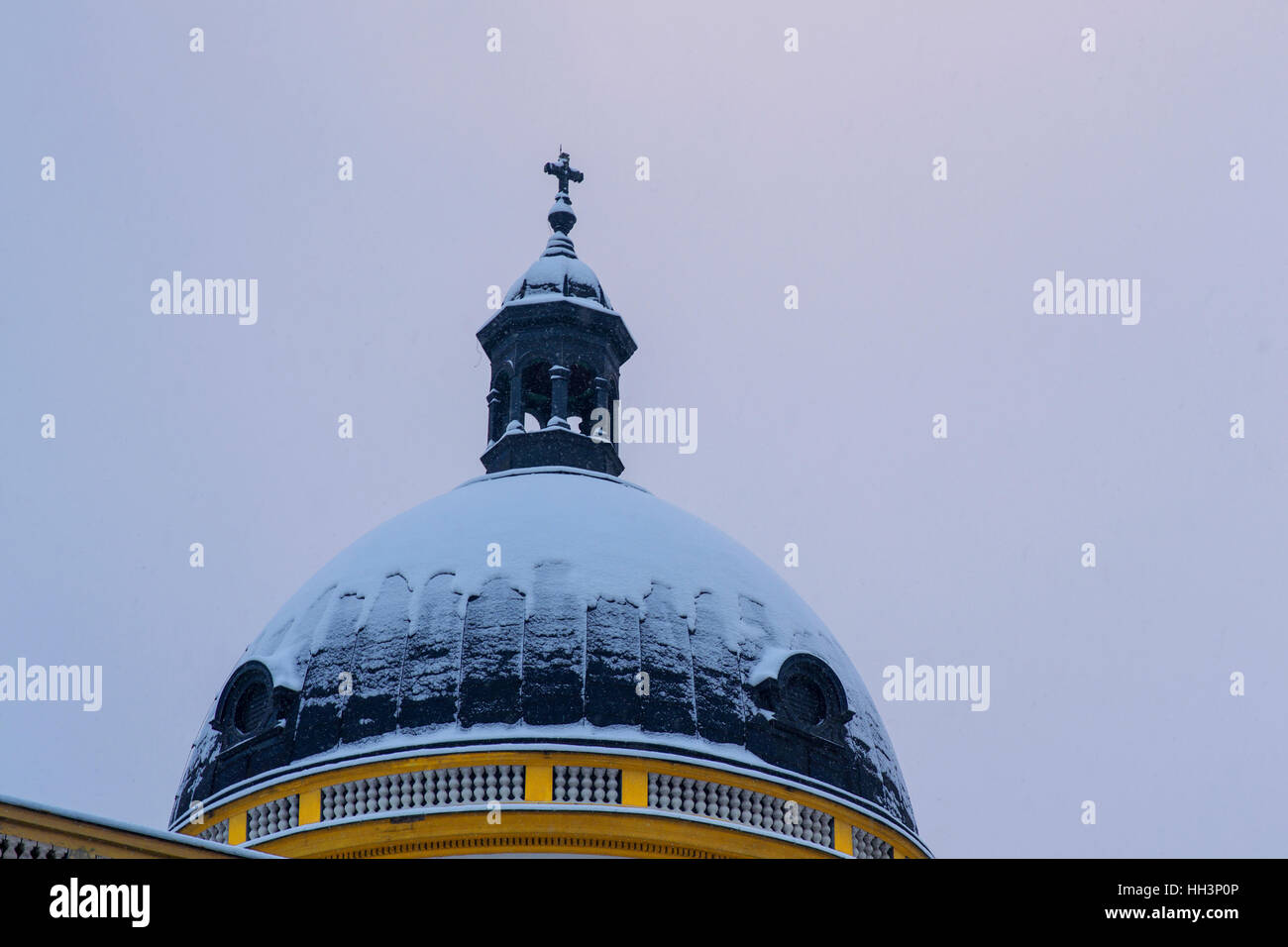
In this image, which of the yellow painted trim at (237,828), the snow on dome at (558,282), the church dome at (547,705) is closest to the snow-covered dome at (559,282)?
the snow on dome at (558,282)

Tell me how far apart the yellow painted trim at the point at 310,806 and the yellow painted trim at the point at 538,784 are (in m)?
3.11

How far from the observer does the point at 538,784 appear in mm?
34500

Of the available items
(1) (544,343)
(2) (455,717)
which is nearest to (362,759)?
(2) (455,717)

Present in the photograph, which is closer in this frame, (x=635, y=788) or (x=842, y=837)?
(x=635, y=788)

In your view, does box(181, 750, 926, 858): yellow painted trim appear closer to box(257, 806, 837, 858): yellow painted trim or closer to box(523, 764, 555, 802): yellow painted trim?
box(523, 764, 555, 802): yellow painted trim

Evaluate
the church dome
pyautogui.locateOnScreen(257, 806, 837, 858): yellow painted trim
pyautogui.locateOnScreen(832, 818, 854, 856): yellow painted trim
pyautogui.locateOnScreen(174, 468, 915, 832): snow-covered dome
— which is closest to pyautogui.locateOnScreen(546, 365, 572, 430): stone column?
the church dome

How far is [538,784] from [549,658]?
220 cm

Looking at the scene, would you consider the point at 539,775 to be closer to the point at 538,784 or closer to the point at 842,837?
the point at 538,784

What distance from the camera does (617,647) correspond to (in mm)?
36281

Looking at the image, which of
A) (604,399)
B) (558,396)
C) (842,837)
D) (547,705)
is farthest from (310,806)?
(604,399)

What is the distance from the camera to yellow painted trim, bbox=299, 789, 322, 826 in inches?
1389
